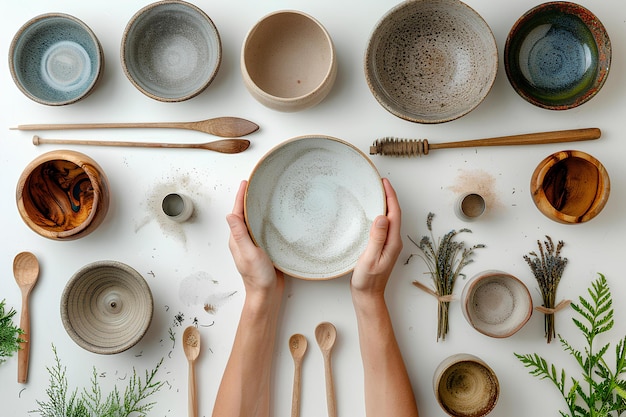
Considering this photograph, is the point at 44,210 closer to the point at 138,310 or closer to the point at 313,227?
the point at 138,310

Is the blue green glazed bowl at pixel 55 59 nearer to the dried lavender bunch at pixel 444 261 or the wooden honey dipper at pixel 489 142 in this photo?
the wooden honey dipper at pixel 489 142

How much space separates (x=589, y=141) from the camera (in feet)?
5.43

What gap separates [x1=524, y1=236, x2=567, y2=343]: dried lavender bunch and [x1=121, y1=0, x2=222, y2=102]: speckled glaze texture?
1.22 metres

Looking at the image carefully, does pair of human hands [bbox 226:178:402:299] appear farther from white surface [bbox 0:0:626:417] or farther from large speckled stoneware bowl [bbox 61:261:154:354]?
large speckled stoneware bowl [bbox 61:261:154:354]

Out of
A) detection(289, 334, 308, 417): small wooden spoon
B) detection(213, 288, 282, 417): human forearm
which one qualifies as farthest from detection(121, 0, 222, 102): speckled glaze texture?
detection(289, 334, 308, 417): small wooden spoon

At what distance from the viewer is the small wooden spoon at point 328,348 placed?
1.63 m

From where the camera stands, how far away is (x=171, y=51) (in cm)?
167

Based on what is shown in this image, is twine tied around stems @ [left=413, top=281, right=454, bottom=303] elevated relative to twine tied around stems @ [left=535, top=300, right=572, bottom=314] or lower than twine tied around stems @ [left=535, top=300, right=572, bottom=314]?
elevated

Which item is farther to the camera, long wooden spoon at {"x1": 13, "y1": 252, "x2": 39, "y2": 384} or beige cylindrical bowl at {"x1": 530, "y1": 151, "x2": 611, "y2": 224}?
long wooden spoon at {"x1": 13, "y1": 252, "x2": 39, "y2": 384}

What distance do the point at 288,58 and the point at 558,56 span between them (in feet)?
2.93

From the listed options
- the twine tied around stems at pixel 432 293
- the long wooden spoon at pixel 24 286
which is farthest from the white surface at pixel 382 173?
the long wooden spoon at pixel 24 286

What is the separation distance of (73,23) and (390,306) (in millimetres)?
1403

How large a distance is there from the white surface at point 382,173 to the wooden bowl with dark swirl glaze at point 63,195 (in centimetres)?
8

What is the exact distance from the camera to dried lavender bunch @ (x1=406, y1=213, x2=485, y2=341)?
164cm
